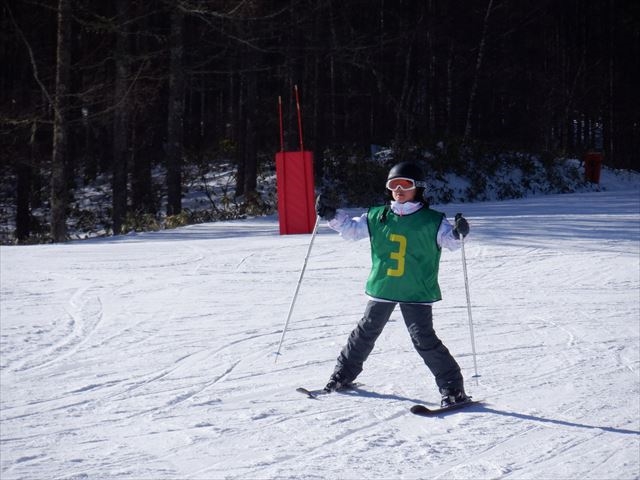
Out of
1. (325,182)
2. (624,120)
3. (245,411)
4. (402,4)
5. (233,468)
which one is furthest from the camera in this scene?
(624,120)

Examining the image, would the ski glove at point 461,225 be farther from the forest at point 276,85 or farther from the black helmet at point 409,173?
the forest at point 276,85

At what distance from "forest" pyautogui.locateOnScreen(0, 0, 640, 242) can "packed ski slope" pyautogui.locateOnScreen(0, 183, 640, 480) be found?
815 centimetres

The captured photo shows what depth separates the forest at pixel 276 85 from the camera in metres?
19.6

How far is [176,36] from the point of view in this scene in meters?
19.5

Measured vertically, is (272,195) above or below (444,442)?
above

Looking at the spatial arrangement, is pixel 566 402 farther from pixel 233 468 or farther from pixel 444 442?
pixel 233 468

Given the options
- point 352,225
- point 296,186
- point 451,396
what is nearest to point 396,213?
point 352,225

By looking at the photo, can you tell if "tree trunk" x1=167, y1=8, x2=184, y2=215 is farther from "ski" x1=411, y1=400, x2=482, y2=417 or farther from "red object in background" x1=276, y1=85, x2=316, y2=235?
"ski" x1=411, y1=400, x2=482, y2=417

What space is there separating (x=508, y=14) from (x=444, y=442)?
89.7ft

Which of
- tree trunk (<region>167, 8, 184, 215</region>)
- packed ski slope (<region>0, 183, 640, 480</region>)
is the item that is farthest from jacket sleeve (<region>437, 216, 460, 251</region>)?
tree trunk (<region>167, 8, 184, 215</region>)

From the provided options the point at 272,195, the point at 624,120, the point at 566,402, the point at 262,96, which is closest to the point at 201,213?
the point at 272,195

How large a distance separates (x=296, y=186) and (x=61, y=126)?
690cm

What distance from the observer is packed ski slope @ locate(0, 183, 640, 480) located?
→ 15.6 ft

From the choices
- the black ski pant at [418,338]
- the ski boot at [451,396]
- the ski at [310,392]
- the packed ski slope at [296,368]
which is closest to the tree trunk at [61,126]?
the packed ski slope at [296,368]
